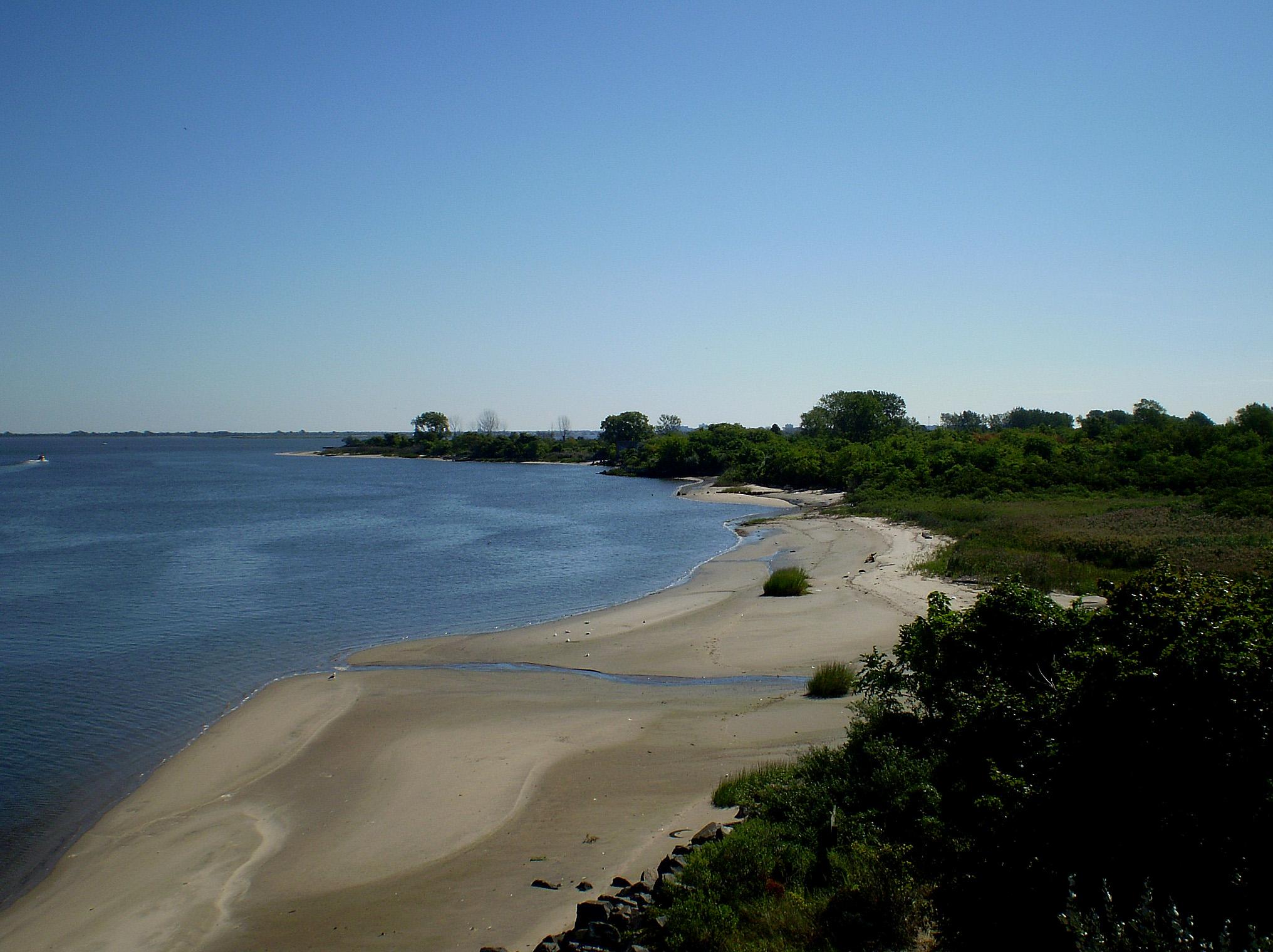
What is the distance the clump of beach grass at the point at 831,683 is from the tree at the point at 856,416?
93.4 metres

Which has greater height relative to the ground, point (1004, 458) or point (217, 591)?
point (1004, 458)

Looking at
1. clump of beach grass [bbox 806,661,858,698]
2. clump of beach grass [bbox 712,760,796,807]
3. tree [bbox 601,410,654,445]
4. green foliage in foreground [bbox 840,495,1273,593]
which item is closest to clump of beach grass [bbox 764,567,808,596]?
green foliage in foreground [bbox 840,495,1273,593]

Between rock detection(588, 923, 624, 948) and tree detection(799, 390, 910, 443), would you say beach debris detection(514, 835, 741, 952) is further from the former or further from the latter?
tree detection(799, 390, 910, 443)

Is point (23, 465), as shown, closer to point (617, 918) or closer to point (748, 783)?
point (748, 783)

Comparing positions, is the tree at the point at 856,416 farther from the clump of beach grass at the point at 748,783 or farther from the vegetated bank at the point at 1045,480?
the clump of beach grass at the point at 748,783

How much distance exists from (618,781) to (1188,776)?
9.31m

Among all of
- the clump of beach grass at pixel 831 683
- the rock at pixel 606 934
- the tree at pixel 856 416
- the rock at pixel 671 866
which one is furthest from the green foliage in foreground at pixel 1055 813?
the tree at pixel 856 416

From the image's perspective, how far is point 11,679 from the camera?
21297mm

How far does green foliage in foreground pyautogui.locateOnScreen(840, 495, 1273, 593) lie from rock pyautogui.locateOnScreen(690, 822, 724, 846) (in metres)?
12.8

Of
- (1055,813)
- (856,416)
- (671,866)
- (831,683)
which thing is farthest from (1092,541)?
(856,416)

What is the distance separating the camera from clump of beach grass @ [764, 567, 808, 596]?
96.9 feet

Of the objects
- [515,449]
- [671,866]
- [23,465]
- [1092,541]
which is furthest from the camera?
[515,449]

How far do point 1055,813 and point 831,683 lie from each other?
1055 cm

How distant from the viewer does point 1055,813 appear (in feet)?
24.2
